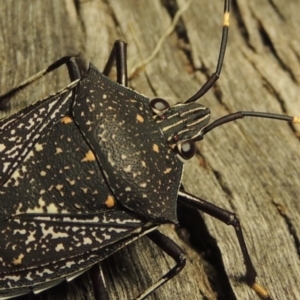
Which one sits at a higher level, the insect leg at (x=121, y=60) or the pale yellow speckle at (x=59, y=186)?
the insect leg at (x=121, y=60)

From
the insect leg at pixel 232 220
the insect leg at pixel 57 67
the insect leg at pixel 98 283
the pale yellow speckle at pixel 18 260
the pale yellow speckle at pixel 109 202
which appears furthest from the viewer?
the insect leg at pixel 57 67

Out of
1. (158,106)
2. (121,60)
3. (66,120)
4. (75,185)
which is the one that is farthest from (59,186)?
(121,60)

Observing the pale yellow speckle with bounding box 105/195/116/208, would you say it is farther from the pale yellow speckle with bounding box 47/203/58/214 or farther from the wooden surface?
the wooden surface

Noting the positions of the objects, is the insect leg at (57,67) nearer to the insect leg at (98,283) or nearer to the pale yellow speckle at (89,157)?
the pale yellow speckle at (89,157)

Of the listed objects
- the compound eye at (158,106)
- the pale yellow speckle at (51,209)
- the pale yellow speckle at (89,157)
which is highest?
the compound eye at (158,106)

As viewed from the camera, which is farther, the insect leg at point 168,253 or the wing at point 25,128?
the insect leg at point 168,253

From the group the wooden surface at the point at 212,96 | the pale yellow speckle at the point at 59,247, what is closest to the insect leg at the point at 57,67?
the wooden surface at the point at 212,96

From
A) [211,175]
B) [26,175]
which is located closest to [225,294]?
[211,175]
